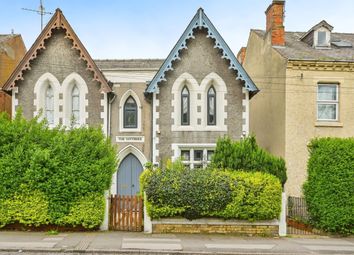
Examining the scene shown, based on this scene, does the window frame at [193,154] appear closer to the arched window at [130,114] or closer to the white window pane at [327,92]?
the arched window at [130,114]

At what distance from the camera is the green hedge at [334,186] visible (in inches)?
656

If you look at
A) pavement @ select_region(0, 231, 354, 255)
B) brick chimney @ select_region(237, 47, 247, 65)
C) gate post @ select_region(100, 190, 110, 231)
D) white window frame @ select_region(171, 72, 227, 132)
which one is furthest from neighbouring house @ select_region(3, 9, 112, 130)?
brick chimney @ select_region(237, 47, 247, 65)

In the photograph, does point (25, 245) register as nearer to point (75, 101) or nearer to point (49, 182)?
point (49, 182)

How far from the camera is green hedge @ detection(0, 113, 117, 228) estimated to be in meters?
15.7

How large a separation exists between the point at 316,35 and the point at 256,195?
42.8 ft

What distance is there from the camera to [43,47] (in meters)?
22.0

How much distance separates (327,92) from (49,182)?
1498 centimetres

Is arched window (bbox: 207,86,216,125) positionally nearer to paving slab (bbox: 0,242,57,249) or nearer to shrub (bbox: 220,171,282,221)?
shrub (bbox: 220,171,282,221)

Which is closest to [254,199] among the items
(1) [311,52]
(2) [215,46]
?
(2) [215,46]

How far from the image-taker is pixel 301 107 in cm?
2344

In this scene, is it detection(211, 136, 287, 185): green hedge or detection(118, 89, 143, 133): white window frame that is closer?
detection(211, 136, 287, 185): green hedge

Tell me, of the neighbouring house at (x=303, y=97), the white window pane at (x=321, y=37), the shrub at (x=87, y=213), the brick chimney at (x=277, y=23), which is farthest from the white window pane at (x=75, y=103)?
the white window pane at (x=321, y=37)

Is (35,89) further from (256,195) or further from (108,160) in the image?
(256,195)

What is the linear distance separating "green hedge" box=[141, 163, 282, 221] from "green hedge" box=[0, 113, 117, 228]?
188 centimetres
